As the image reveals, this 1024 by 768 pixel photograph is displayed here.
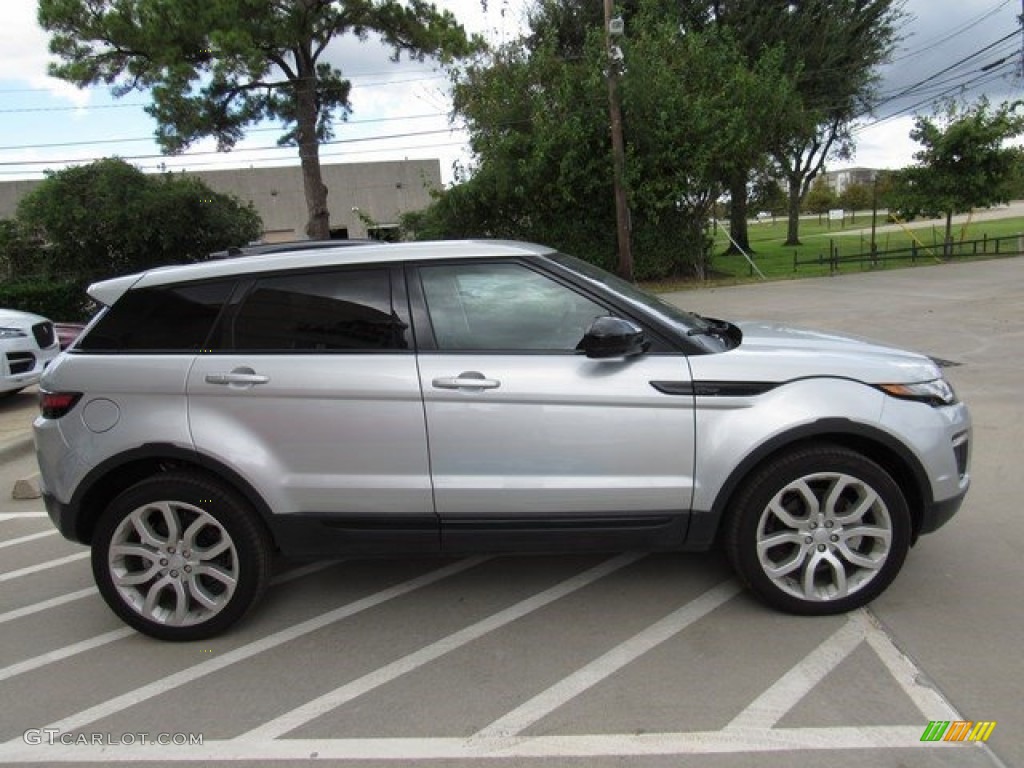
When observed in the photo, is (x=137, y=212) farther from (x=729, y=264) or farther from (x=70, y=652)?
(x=729, y=264)

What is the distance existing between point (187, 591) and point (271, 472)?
0.71 meters

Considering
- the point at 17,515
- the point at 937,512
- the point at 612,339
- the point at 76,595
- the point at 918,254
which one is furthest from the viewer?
the point at 918,254

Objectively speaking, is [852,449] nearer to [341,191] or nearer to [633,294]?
[633,294]

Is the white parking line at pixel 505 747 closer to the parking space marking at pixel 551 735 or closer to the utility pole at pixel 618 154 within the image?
the parking space marking at pixel 551 735

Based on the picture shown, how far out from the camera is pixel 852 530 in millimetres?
3371

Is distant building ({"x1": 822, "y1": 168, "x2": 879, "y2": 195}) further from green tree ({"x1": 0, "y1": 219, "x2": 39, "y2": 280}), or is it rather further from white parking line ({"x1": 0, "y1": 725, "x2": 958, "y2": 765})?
white parking line ({"x1": 0, "y1": 725, "x2": 958, "y2": 765})

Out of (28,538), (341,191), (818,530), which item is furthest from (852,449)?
(341,191)

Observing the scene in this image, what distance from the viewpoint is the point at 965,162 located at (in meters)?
23.8

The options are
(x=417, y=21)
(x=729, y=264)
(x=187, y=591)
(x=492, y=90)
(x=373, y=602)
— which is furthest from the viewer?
(x=729, y=264)

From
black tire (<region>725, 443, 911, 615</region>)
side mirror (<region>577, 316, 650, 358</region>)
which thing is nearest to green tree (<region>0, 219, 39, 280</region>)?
side mirror (<region>577, 316, 650, 358</region>)

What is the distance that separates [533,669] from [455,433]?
1.03 meters

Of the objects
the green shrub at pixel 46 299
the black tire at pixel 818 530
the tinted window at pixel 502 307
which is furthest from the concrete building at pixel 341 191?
the black tire at pixel 818 530

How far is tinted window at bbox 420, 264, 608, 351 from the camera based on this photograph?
3412mm

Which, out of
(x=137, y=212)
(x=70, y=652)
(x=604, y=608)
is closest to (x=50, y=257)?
(x=137, y=212)
